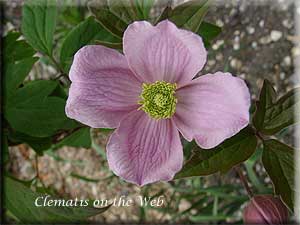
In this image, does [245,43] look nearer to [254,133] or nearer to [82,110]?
[254,133]

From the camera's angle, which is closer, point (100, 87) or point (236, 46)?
point (100, 87)

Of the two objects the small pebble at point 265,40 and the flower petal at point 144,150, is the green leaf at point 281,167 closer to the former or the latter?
the flower petal at point 144,150

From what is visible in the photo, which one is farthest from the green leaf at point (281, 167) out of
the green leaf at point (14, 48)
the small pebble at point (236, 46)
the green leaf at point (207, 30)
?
the small pebble at point (236, 46)

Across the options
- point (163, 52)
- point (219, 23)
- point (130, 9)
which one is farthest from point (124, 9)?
point (219, 23)

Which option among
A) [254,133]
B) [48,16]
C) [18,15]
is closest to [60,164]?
[18,15]

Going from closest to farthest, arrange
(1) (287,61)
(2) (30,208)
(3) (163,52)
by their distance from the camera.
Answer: (3) (163,52) → (2) (30,208) → (1) (287,61)

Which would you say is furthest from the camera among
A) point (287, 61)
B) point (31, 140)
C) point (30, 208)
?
point (287, 61)

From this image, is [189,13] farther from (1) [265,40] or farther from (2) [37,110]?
(1) [265,40]
